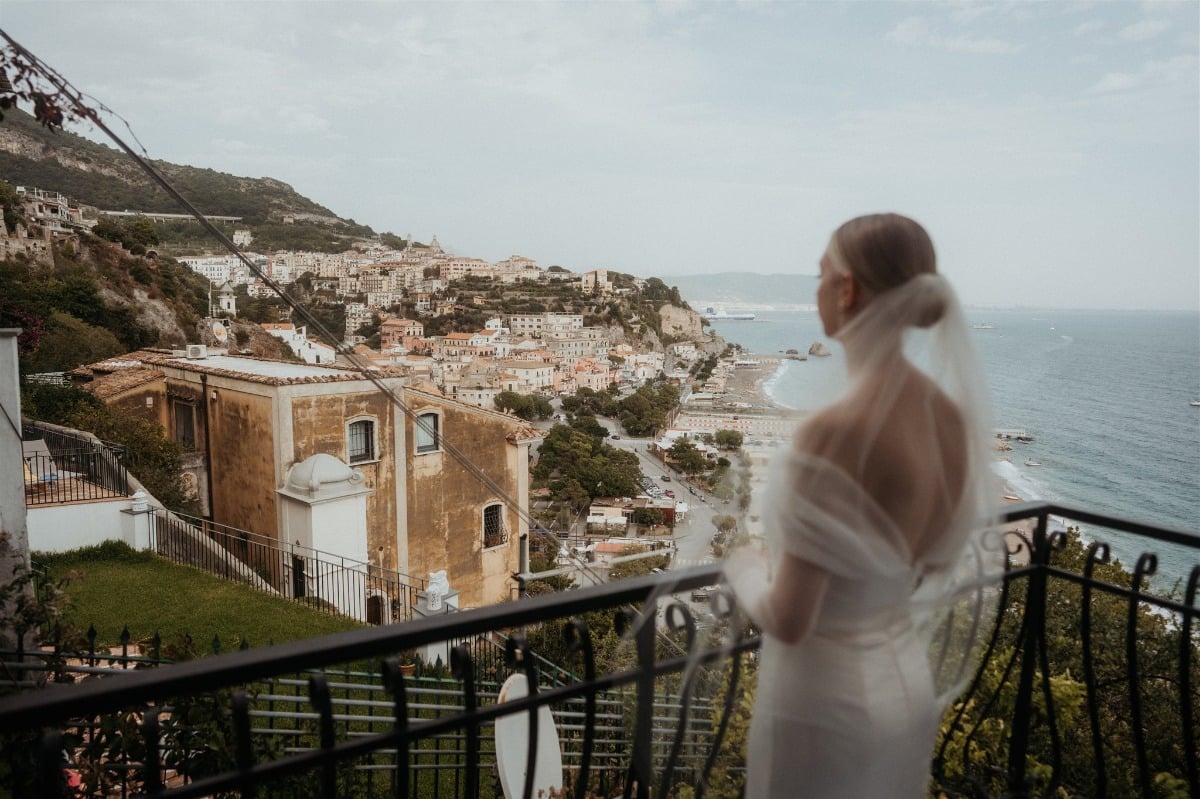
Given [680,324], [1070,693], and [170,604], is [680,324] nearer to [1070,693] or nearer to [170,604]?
[170,604]

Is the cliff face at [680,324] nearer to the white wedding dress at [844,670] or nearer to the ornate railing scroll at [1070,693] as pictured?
the ornate railing scroll at [1070,693]

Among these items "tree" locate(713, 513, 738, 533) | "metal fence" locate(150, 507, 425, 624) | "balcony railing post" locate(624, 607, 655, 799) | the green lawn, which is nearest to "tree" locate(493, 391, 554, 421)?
"metal fence" locate(150, 507, 425, 624)

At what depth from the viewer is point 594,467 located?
5303cm

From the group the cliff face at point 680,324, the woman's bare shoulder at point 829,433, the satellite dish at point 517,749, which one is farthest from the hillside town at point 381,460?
the cliff face at point 680,324

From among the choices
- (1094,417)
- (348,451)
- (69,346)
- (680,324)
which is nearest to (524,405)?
(69,346)

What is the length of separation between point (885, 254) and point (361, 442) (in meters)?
16.9

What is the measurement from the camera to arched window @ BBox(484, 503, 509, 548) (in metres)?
20.2

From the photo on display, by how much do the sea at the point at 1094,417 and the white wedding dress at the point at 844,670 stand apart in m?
0.20

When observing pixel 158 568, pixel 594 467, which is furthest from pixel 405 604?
pixel 594 467

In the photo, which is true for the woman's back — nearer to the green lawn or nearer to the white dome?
the green lawn

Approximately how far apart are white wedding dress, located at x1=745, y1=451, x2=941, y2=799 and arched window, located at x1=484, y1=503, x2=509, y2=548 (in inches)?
756

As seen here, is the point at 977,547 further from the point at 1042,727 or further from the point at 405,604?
the point at 405,604

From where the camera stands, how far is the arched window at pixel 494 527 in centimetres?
2020

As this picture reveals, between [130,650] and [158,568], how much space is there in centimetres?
357
